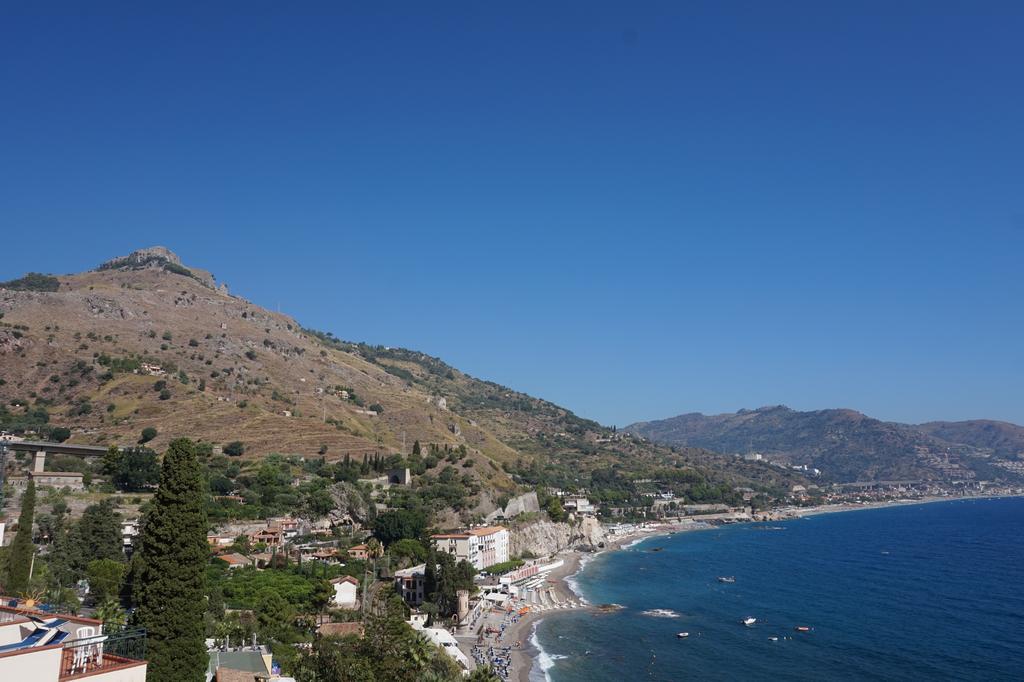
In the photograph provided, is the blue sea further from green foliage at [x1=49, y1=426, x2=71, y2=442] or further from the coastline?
green foliage at [x1=49, y1=426, x2=71, y2=442]

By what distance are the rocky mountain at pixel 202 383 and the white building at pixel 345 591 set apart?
119 feet

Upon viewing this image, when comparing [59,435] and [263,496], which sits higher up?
[59,435]

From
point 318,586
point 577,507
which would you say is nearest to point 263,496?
point 318,586

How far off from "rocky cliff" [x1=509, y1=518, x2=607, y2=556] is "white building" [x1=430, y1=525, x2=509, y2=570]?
15.3 ft

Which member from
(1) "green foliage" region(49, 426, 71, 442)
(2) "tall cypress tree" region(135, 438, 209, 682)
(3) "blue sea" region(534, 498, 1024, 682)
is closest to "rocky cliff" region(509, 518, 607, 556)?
(3) "blue sea" region(534, 498, 1024, 682)

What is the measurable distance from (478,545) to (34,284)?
120929 millimetres

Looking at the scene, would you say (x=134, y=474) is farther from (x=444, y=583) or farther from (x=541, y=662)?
(x=541, y=662)

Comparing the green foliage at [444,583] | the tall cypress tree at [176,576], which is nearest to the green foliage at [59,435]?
the green foliage at [444,583]

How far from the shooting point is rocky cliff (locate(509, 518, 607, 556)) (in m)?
84.0

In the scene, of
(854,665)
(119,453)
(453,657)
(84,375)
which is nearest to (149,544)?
(453,657)

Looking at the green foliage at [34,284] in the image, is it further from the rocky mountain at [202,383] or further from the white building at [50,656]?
the white building at [50,656]

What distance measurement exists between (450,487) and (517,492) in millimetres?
18926

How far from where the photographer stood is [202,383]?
323ft

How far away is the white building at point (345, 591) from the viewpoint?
46.6m
